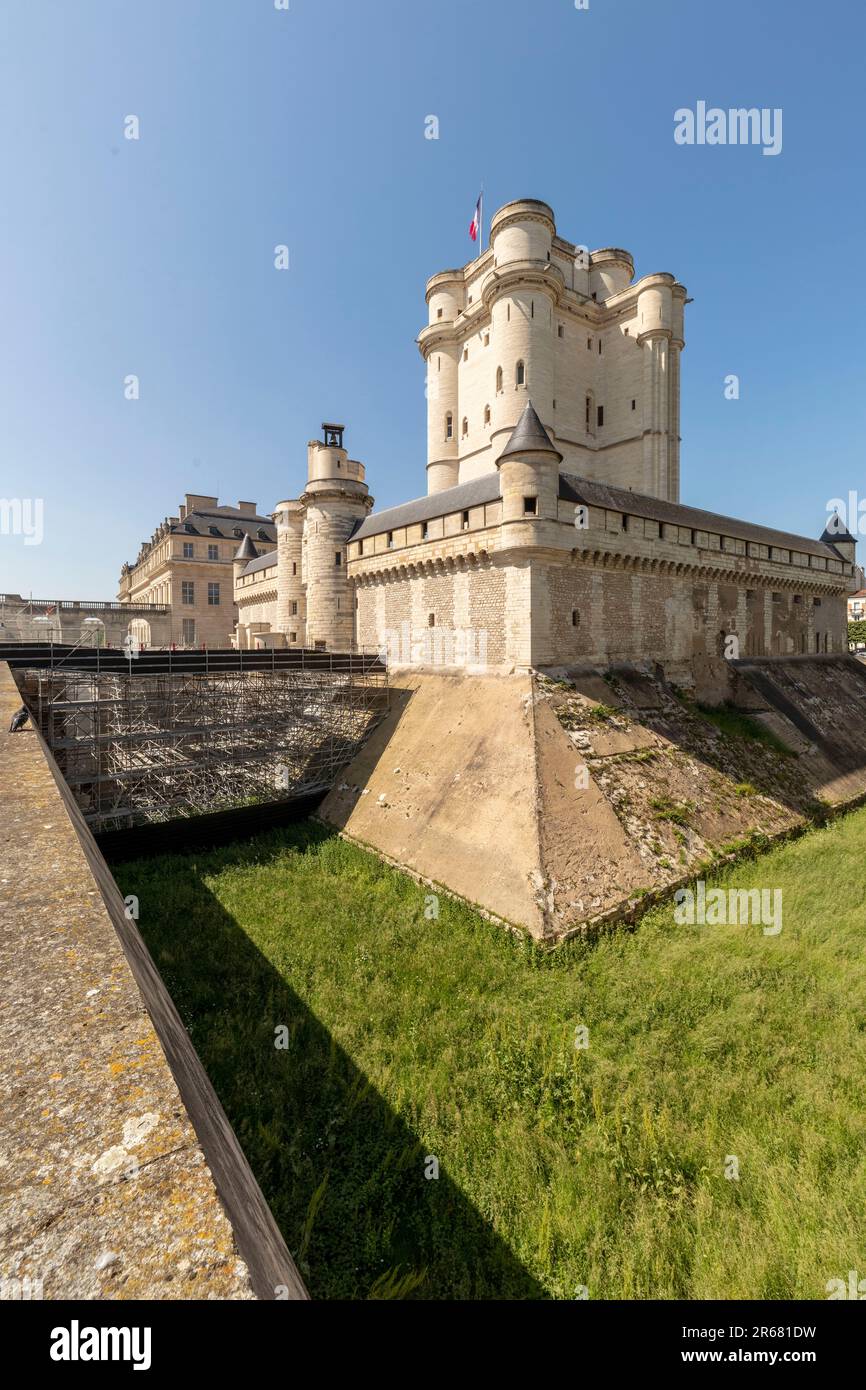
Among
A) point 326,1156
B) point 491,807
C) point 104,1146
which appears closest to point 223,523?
point 491,807

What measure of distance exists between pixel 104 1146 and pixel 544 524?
17.3 metres

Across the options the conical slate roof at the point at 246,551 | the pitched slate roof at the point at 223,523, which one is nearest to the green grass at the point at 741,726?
the conical slate roof at the point at 246,551

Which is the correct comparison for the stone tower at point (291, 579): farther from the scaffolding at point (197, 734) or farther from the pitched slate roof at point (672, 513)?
the pitched slate roof at point (672, 513)

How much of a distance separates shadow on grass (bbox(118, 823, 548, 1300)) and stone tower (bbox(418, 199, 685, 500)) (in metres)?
24.5

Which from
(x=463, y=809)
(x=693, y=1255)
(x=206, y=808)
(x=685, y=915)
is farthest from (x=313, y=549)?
(x=693, y=1255)

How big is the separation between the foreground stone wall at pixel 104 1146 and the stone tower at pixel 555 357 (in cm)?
2678

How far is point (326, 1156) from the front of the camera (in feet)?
21.7

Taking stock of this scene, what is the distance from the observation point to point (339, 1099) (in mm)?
7363

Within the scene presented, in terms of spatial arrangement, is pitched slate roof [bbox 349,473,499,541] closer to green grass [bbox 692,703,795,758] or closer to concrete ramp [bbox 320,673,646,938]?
concrete ramp [bbox 320,673,646,938]

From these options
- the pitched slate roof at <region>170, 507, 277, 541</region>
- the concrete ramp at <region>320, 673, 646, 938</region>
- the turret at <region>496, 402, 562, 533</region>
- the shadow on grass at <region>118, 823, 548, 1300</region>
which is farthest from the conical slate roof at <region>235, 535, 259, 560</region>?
the shadow on grass at <region>118, 823, 548, 1300</region>

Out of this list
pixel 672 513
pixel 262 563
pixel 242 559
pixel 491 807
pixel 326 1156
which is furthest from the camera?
pixel 242 559

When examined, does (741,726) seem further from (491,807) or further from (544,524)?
(491,807)

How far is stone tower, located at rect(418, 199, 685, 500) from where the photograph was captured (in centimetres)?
2527

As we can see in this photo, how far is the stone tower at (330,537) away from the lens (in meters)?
25.4
